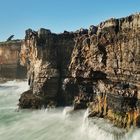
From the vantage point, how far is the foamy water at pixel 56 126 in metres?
25.4

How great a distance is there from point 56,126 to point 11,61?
138 ft

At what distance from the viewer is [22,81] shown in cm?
6681

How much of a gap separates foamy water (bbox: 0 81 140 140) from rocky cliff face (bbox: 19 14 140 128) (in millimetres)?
1090

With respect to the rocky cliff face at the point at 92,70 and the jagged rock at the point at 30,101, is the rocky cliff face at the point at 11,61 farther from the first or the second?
the jagged rock at the point at 30,101

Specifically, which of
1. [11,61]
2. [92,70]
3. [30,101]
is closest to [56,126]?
[92,70]

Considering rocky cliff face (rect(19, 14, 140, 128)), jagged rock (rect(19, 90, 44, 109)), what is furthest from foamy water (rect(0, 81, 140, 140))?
rocky cliff face (rect(19, 14, 140, 128))

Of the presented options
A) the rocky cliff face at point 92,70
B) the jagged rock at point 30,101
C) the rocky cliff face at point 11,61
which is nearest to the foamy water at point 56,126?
the jagged rock at point 30,101

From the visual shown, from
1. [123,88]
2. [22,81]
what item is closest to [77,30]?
[123,88]

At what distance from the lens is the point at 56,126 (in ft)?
99.9

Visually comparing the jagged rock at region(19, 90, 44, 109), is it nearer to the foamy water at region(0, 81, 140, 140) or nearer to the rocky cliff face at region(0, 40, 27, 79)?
the foamy water at region(0, 81, 140, 140)

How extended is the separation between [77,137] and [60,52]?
14.8 meters

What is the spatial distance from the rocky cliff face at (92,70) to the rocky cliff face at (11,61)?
27.2 meters

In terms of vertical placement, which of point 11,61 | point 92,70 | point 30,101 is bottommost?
point 30,101

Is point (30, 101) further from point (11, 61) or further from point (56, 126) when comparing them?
point (11, 61)
